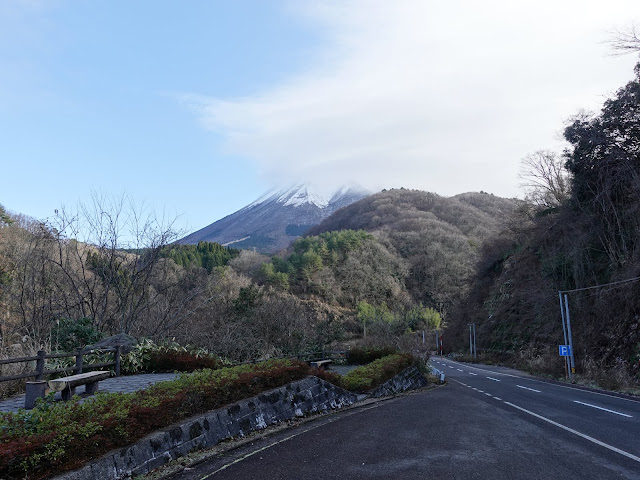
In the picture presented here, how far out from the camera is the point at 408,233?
97.4 metres

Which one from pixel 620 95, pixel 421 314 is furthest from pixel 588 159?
pixel 421 314

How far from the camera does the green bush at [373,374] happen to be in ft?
40.0

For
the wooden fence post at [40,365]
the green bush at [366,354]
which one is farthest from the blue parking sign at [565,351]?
the wooden fence post at [40,365]

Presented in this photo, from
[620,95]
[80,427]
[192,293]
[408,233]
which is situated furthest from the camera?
[408,233]

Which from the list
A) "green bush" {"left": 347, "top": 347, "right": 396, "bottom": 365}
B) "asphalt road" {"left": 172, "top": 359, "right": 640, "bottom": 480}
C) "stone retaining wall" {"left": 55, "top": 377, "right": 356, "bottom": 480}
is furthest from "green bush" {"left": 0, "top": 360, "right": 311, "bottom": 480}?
"green bush" {"left": 347, "top": 347, "right": 396, "bottom": 365}

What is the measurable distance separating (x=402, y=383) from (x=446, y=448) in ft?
29.6

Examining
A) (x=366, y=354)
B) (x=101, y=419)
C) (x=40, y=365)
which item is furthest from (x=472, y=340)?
(x=101, y=419)

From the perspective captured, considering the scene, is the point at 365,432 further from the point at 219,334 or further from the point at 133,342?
the point at 219,334

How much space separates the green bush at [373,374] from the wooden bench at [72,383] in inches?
218

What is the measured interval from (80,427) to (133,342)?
983 cm

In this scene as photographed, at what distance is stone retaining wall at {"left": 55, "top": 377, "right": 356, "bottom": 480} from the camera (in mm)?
5152

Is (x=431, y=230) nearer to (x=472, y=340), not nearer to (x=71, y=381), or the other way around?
(x=472, y=340)

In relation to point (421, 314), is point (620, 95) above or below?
above

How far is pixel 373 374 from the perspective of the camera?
43.9 ft
